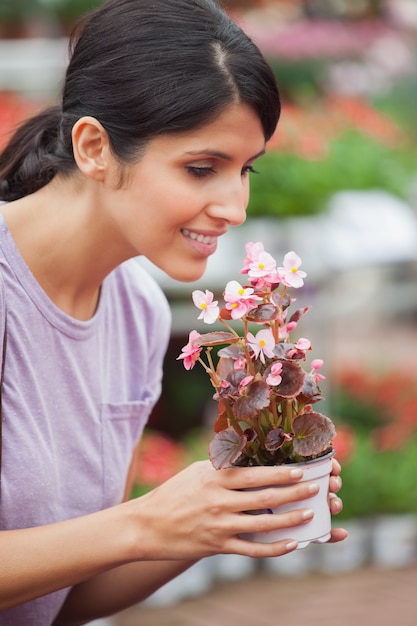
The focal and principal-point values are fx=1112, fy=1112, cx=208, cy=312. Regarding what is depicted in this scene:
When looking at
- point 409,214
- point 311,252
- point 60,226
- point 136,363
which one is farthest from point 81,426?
point 409,214

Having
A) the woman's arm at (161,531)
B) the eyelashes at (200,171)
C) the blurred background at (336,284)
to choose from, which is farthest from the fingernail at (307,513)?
the blurred background at (336,284)

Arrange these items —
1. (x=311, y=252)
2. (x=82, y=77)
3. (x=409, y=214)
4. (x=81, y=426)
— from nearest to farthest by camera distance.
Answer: (x=82, y=77)
(x=81, y=426)
(x=311, y=252)
(x=409, y=214)

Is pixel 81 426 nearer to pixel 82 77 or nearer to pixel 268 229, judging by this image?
pixel 82 77

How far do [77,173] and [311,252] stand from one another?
7.43 feet

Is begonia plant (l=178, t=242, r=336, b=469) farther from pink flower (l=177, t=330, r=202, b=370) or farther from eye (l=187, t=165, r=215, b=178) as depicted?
eye (l=187, t=165, r=215, b=178)

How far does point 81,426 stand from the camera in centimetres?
216

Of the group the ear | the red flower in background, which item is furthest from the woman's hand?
the red flower in background

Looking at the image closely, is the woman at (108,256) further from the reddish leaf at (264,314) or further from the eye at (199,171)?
the reddish leaf at (264,314)

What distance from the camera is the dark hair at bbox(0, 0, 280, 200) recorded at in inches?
73.9

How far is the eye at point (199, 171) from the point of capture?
1.90 m

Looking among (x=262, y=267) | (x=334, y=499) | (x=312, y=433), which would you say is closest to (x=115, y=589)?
(x=334, y=499)

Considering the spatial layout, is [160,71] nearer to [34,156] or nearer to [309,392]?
[34,156]

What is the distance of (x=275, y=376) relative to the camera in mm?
1741

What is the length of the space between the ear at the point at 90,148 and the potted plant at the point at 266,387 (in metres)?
0.33
